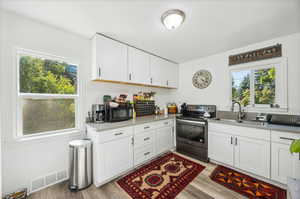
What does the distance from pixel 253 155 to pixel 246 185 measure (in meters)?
0.47

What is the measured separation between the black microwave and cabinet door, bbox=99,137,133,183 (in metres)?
0.40

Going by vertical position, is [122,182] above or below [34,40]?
below

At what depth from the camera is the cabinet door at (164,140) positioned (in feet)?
8.14

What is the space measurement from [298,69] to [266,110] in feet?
2.60

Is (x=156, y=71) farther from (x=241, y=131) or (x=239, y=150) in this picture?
(x=239, y=150)

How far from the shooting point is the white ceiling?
4.31 feet

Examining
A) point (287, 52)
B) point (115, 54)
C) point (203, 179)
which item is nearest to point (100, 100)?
point (115, 54)

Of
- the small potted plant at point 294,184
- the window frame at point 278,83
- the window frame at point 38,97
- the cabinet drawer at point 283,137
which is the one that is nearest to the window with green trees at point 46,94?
the window frame at point 38,97

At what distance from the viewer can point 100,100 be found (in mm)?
2277

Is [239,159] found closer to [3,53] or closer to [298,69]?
[298,69]

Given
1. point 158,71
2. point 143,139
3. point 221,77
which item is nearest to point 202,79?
point 221,77

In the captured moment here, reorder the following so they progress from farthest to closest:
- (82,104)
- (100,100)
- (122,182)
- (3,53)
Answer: (100,100) < (82,104) < (122,182) < (3,53)

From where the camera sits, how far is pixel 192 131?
254 centimetres

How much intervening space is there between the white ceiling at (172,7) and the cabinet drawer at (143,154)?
6.74 feet
